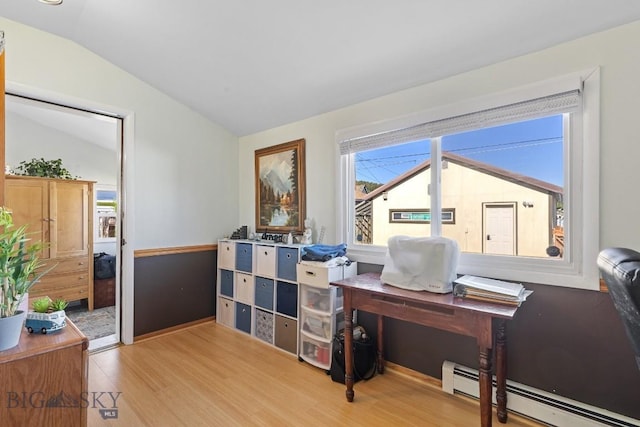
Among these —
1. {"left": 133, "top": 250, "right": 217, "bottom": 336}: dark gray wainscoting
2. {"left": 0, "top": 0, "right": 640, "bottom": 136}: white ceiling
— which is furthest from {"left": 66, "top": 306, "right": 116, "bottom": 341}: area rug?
{"left": 0, "top": 0, "right": 640, "bottom": 136}: white ceiling

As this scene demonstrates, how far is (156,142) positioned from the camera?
10.4ft

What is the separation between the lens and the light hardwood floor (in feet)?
6.14

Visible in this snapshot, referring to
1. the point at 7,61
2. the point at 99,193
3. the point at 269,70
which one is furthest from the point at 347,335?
the point at 99,193

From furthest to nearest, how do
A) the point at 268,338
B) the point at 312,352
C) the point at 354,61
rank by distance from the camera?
the point at 268,338
the point at 312,352
the point at 354,61

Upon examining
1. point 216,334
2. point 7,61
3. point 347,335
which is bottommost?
point 216,334

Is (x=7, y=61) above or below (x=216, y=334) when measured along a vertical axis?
above

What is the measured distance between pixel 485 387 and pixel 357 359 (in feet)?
3.13

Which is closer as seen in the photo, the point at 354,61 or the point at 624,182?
the point at 624,182

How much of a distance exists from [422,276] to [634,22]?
1.67 metres

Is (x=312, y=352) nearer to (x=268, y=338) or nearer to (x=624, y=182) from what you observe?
(x=268, y=338)

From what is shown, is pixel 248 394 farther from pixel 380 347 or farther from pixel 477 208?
pixel 477 208

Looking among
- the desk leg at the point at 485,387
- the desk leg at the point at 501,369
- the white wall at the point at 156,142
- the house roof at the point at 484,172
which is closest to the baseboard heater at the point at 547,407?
the desk leg at the point at 501,369

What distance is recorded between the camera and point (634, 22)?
61.5 inches

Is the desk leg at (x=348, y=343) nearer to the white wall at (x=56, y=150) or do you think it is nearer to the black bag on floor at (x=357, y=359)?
the black bag on floor at (x=357, y=359)
